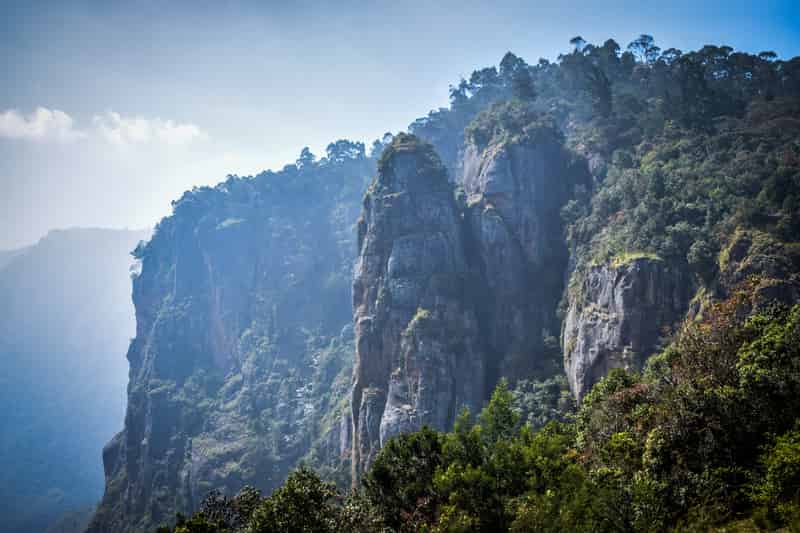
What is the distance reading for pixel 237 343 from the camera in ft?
435

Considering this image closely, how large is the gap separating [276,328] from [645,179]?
10139 cm

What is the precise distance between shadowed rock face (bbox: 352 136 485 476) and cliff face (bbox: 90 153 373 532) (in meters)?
25.5

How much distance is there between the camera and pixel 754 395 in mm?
22938

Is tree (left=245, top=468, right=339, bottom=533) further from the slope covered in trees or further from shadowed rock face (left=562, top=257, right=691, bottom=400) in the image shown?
shadowed rock face (left=562, top=257, right=691, bottom=400)

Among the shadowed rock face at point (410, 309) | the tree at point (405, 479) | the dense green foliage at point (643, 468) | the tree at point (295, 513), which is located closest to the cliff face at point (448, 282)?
the shadowed rock face at point (410, 309)

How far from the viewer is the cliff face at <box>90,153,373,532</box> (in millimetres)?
102812

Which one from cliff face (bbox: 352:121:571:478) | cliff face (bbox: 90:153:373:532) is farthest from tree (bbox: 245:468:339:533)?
cliff face (bbox: 90:153:373:532)

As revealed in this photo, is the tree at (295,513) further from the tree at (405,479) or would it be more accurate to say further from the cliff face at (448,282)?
the cliff face at (448,282)

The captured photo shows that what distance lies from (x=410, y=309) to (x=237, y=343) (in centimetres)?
7830

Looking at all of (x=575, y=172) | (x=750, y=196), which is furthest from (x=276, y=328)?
(x=750, y=196)

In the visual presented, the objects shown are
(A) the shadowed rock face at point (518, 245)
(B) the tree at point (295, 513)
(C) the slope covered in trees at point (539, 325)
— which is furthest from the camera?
(A) the shadowed rock face at point (518, 245)

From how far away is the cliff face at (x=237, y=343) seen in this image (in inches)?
4048

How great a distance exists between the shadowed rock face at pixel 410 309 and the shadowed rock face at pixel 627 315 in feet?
62.2

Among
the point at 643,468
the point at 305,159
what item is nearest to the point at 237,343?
the point at 305,159
